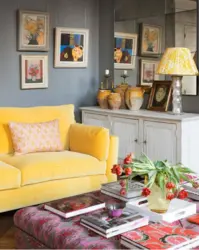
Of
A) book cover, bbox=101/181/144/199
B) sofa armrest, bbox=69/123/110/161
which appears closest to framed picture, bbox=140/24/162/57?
sofa armrest, bbox=69/123/110/161

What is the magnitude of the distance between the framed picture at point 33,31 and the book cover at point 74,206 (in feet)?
8.06

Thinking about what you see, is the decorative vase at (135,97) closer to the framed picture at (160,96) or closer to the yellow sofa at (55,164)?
the framed picture at (160,96)

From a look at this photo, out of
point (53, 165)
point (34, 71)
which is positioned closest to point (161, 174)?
point (53, 165)

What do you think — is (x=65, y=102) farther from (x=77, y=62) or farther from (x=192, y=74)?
(x=192, y=74)

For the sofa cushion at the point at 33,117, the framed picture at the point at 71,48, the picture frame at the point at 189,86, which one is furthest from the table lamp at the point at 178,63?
the framed picture at the point at 71,48

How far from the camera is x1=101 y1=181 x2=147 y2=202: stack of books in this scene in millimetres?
2617

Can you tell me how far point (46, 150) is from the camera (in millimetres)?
3881

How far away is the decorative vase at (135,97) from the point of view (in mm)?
4578

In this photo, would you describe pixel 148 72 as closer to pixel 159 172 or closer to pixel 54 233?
pixel 159 172

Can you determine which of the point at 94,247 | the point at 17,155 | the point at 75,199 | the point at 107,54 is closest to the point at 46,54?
the point at 107,54

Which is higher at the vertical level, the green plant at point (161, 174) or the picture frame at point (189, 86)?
the picture frame at point (189, 86)

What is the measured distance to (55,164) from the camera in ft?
11.5

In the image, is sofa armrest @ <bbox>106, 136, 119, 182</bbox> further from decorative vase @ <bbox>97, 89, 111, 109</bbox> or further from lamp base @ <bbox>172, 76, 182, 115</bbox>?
decorative vase @ <bbox>97, 89, 111, 109</bbox>

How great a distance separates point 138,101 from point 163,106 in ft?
0.96
